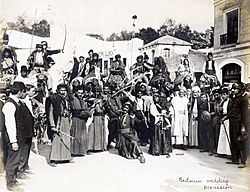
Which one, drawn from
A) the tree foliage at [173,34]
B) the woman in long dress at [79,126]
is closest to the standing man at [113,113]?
the woman in long dress at [79,126]

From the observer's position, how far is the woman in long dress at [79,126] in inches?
83.0

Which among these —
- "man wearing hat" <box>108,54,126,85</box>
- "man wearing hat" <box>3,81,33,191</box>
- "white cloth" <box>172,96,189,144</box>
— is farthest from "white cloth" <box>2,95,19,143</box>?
"white cloth" <box>172,96,189,144</box>

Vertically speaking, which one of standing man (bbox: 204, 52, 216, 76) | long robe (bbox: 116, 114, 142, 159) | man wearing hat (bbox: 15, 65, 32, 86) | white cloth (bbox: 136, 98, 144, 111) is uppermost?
standing man (bbox: 204, 52, 216, 76)

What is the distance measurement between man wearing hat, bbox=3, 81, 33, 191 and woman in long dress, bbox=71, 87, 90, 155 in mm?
215

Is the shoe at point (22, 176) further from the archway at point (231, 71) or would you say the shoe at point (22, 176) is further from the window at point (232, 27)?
the window at point (232, 27)

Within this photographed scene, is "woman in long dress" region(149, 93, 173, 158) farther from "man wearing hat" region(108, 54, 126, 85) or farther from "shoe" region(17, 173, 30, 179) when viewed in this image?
"shoe" region(17, 173, 30, 179)

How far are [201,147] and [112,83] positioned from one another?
553 mm

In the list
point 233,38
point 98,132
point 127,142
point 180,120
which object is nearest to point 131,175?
point 127,142

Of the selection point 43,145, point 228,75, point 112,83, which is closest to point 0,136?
point 43,145

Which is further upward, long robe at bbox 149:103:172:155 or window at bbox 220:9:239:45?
window at bbox 220:9:239:45

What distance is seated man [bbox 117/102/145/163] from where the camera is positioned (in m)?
2.12

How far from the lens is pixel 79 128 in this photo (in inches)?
83.1

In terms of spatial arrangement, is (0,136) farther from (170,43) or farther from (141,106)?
(170,43)

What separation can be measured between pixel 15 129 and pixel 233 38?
3.83 ft
